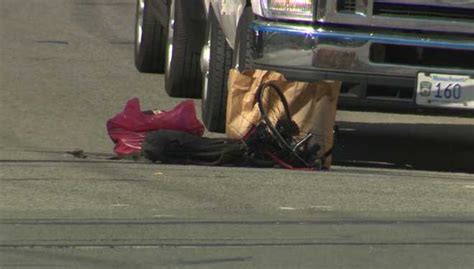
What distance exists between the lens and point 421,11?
29.8ft

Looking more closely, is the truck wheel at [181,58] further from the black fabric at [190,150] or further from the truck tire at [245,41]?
the black fabric at [190,150]

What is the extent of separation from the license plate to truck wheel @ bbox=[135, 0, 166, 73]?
4606 millimetres

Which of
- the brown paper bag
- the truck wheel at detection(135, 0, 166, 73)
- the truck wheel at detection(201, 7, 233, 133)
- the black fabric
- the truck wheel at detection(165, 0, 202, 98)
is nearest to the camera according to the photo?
the black fabric

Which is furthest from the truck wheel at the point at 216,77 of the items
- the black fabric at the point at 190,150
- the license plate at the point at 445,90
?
the license plate at the point at 445,90

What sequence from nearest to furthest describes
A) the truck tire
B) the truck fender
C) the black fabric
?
the black fabric < the truck tire < the truck fender

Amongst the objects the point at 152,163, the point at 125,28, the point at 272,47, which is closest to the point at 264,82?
the point at 272,47

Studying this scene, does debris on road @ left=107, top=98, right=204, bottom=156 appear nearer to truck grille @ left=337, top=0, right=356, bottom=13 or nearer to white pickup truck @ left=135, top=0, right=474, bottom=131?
white pickup truck @ left=135, top=0, right=474, bottom=131

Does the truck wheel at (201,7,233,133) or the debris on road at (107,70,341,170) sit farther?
the truck wheel at (201,7,233,133)

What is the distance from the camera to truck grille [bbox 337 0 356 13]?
896 centimetres

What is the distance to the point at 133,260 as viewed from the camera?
6.25 m

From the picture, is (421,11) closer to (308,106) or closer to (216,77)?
(308,106)

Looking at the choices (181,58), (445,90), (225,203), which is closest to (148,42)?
(181,58)

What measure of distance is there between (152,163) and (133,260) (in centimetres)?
256

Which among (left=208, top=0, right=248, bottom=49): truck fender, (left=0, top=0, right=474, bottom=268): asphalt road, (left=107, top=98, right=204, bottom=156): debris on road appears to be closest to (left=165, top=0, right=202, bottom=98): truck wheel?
(left=0, top=0, right=474, bottom=268): asphalt road
